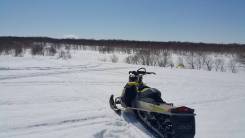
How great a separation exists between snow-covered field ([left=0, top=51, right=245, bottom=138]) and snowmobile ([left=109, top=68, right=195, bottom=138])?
0.24 m

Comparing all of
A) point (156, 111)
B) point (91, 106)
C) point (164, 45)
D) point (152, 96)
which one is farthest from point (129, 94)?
point (164, 45)

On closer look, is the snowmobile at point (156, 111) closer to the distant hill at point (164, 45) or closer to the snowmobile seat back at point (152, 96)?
the snowmobile seat back at point (152, 96)

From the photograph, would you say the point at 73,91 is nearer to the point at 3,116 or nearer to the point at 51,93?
the point at 51,93

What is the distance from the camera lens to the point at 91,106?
7844 millimetres

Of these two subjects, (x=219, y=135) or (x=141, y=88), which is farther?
(x=141, y=88)

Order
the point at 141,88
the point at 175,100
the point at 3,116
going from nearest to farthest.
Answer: the point at 3,116 < the point at 141,88 < the point at 175,100

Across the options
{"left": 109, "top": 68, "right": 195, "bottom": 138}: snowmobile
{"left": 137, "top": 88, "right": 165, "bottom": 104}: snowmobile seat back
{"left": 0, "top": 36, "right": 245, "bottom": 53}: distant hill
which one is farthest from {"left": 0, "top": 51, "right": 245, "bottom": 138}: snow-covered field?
{"left": 0, "top": 36, "right": 245, "bottom": 53}: distant hill

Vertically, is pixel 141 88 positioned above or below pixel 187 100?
above

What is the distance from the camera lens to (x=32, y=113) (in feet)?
22.2

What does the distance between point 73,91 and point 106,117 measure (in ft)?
10.9

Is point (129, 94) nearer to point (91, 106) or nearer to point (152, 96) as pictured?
point (152, 96)

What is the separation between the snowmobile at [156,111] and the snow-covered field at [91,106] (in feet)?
0.78

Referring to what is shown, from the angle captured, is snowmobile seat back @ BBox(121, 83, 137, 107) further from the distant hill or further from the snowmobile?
the distant hill

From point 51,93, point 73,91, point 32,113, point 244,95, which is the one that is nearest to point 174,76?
point 244,95
